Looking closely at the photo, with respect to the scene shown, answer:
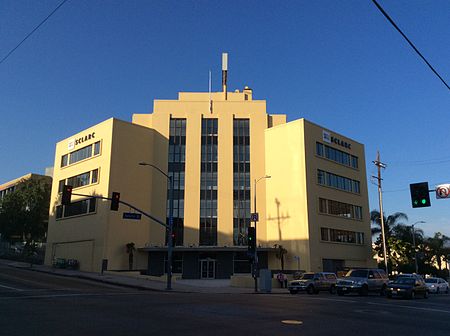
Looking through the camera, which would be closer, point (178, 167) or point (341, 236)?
point (341, 236)

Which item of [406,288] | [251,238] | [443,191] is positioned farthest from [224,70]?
[443,191]

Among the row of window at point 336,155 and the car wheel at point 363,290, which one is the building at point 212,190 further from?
the car wheel at point 363,290

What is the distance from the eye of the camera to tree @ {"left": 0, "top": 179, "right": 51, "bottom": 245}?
183 ft

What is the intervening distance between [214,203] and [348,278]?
25.8 m

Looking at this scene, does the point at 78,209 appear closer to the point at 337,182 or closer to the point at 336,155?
the point at 337,182

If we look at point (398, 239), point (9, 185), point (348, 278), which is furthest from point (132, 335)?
point (9, 185)

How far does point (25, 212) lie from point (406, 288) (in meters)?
48.7

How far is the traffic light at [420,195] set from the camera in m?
20.3

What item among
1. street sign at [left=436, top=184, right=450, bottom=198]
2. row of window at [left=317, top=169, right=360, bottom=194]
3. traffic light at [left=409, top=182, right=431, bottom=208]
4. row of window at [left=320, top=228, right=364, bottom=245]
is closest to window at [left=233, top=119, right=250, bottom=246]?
row of window at [left=317, top=169, right=360, bottom=194]

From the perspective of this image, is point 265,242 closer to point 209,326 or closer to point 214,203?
point 214,203

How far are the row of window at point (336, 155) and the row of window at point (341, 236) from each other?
9166 millimetres

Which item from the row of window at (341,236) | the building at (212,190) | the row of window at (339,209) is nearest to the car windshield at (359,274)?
the building at (212,190)

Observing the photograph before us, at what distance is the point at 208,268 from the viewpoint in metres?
51.1

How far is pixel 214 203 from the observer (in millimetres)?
52844
